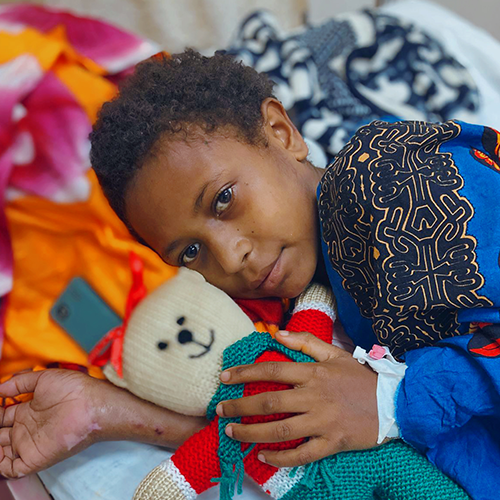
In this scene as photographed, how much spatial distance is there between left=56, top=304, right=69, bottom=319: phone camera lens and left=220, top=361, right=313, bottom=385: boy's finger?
0.40 metres

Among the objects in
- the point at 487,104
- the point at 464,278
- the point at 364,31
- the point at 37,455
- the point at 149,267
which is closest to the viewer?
the point at 464,278

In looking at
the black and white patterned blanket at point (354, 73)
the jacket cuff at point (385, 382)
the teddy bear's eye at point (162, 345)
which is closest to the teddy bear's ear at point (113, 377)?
the teddy bear's eye at point (162, 345)

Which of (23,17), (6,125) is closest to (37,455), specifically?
(6,125)

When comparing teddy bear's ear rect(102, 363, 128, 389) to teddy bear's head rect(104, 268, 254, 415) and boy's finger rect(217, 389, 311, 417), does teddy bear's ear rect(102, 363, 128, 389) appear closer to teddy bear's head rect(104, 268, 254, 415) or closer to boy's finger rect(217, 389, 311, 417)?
teddy bear's head rect(104, 268, 254, 415)

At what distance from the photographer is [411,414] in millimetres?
684

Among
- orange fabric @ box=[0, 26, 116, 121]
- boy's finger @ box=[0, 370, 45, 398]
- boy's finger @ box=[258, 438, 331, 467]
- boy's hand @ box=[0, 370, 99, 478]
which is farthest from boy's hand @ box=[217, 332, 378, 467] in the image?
orange fabric @ box=[0, 26, 116, 121]

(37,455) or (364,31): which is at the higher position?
(364,31)

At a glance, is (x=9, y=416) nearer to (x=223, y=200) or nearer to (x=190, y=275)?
(x=190, y=275)

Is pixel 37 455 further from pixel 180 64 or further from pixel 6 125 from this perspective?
pixel 180 64

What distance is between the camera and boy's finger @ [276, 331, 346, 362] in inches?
29.2

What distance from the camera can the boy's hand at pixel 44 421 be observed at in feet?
2.68

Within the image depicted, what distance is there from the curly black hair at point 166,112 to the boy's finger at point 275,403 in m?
0.40

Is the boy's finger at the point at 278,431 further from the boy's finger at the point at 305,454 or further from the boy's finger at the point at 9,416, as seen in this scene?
the boy's finger at the point at 9,416

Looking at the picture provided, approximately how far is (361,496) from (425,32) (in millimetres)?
1354
